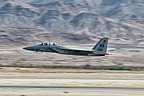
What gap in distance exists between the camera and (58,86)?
55188mm

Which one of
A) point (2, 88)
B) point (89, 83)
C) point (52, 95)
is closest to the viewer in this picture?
point (52, 95)

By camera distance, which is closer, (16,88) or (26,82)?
(16,88)

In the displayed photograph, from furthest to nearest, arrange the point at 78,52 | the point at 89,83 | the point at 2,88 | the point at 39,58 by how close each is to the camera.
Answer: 1. the point at 39,58
2. the point at 78,52
3. the point at 89,83
4. the point at 2,88

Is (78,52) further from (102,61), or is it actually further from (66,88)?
(66,88)

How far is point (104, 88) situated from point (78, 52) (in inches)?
1996

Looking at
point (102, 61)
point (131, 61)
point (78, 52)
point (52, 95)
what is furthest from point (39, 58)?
point (52, 95)

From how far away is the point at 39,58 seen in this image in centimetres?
14888

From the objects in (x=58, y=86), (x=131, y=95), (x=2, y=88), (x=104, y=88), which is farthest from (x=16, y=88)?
(x=131, y=95)

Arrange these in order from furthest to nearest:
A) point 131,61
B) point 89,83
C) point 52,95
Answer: point 131,61, point 89,83, point 52,95

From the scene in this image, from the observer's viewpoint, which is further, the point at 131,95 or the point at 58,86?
the point at 58,86

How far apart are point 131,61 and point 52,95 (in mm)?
93906

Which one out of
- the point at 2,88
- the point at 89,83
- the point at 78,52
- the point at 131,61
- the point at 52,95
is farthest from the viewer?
the point at 131,61

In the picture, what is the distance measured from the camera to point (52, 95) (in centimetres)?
4647

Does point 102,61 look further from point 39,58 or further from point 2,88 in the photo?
point 2,88
